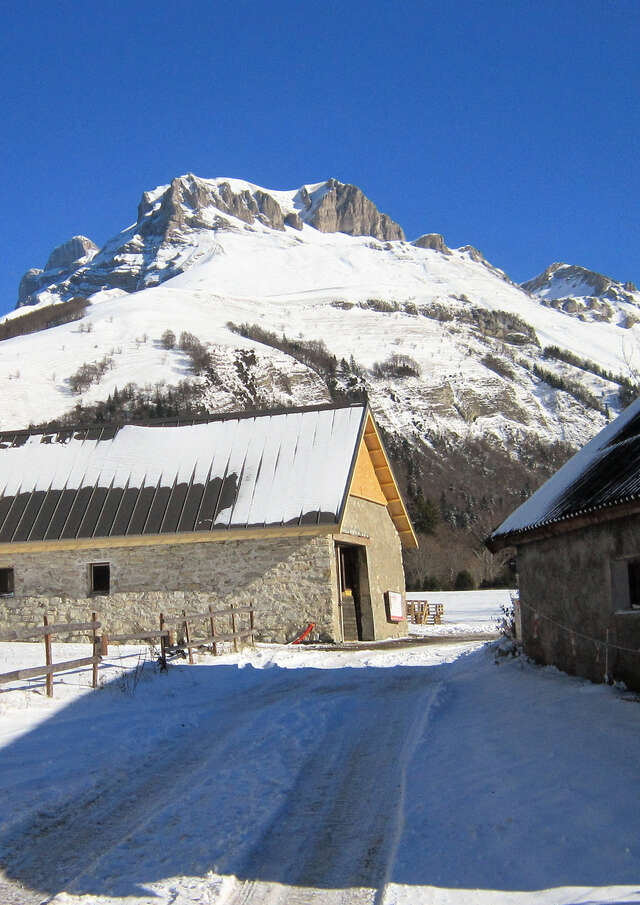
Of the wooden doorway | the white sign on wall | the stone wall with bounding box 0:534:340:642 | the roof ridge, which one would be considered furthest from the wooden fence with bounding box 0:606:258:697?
the roof ridge

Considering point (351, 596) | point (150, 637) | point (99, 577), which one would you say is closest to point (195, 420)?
point (99, 577)

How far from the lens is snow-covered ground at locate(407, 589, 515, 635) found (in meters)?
26.8

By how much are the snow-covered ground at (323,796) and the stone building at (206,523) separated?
8.18 metres

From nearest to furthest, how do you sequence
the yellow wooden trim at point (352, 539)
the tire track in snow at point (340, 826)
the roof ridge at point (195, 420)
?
the tire track in snow at point (340, 826), the yellow wooden trim at point (352, 539), the roof ridge at point (195, 420)

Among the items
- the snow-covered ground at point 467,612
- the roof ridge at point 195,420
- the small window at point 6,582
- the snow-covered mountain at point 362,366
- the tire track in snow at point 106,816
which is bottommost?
the snow-covered ground at point 467,612

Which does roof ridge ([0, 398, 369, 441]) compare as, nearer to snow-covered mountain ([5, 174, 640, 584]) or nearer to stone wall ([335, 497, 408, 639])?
stone wall ([335, 497, 408, 639])

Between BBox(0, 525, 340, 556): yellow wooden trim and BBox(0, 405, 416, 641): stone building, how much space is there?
0.14 feet

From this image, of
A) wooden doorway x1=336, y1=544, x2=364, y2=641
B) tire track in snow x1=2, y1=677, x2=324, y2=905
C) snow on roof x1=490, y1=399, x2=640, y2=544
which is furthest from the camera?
wooden doorway x1=336, y1=544, x2=364, y2=641

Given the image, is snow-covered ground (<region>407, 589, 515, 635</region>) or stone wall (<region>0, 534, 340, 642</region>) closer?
stone wall (<region>0, 534, 340, 642</region>)

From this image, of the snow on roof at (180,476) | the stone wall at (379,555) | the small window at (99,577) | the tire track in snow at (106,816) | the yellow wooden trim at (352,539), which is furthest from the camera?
the stone wall at (379,555)

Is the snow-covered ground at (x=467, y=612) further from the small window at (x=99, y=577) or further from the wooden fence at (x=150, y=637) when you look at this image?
the small window at (x=99, y=577)

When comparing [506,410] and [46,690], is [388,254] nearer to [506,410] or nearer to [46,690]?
[506,410]

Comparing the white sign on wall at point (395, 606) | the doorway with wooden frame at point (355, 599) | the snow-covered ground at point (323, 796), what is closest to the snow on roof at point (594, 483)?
the snow-covered ground at point (323, 796)

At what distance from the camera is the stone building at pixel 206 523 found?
19.5 metres
